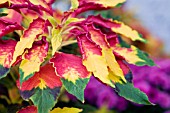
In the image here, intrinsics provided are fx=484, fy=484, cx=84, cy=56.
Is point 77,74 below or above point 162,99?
above

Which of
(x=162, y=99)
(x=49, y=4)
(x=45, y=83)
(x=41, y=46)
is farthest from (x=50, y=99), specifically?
(x=162, y=99)

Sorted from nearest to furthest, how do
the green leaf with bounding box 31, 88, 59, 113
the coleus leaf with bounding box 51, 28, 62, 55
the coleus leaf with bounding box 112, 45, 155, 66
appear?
1. the green leaf with bounding box 31, 88, 59, 113
2. the coleus leaf with bounding box 51, 28, 62, 55
3. the coleus leaf with bounding box 112, 45, 155, 66

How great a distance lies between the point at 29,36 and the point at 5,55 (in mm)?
84

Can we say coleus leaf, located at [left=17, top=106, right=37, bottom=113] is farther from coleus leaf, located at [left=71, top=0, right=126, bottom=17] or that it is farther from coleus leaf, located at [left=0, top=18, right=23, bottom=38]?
coleus leaf, located at [left=71, top=0, right=126, bottom=17]

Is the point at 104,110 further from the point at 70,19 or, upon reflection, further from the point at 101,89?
the point at 70,19

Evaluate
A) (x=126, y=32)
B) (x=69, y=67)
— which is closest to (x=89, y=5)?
(x=126, y=32)

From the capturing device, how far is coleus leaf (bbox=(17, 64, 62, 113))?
3.97ft

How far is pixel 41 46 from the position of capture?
1.34m

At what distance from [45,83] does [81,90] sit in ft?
0.36

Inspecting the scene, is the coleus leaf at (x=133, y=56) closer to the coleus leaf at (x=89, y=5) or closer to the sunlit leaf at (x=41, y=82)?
the coleus leaf at (x=89, y=5)

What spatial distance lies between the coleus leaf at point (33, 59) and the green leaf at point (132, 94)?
0.23 m

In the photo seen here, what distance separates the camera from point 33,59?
4.22 ft

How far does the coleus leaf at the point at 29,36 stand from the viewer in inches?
50.5

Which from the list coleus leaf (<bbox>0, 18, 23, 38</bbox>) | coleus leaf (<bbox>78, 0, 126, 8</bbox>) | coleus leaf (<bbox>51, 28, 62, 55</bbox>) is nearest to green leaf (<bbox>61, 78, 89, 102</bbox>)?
coleus leaf (<bbox>51, 28, 62, 55</bbox>)
